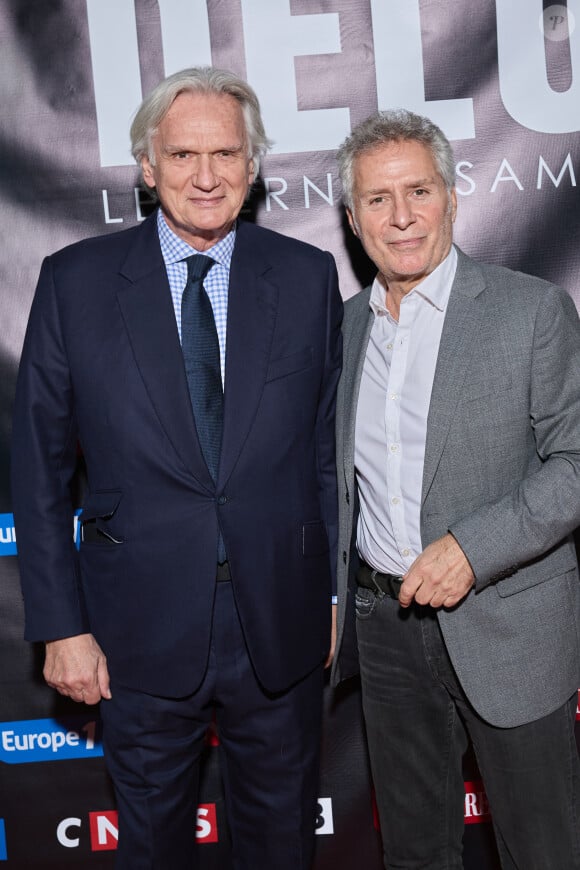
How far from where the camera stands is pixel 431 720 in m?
1.81

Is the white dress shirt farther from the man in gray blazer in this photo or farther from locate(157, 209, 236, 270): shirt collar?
locate(157, 209, 236, 270): shirt collar

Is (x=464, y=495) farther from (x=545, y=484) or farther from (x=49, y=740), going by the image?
(x=49, y=740)

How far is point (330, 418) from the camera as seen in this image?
1878mm

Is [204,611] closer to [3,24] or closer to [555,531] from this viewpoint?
[555,531]

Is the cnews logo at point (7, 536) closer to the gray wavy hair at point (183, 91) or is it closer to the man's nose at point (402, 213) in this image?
the gray wavy hair at point (183, 91)

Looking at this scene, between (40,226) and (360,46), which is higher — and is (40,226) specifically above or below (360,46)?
below

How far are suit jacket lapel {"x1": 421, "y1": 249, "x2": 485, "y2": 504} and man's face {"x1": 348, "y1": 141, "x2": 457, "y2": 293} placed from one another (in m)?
0.13

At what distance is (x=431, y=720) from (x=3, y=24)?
202 cm

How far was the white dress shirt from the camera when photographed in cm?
170

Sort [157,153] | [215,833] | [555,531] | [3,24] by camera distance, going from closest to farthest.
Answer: [555,531] → [157,153] → [3,24] → [215,833]

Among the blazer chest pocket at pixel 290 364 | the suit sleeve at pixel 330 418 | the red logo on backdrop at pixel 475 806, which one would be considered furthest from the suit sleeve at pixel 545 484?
the red logo on backdrop at pixel 475 806

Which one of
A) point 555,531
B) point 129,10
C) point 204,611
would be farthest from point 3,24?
point 555,531

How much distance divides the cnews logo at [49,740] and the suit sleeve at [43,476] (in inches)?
32.6

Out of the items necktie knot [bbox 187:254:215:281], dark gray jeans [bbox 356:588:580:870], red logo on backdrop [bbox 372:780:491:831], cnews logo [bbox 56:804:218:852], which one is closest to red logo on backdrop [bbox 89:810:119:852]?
cnews logo [bbox 56:804:218:852]
